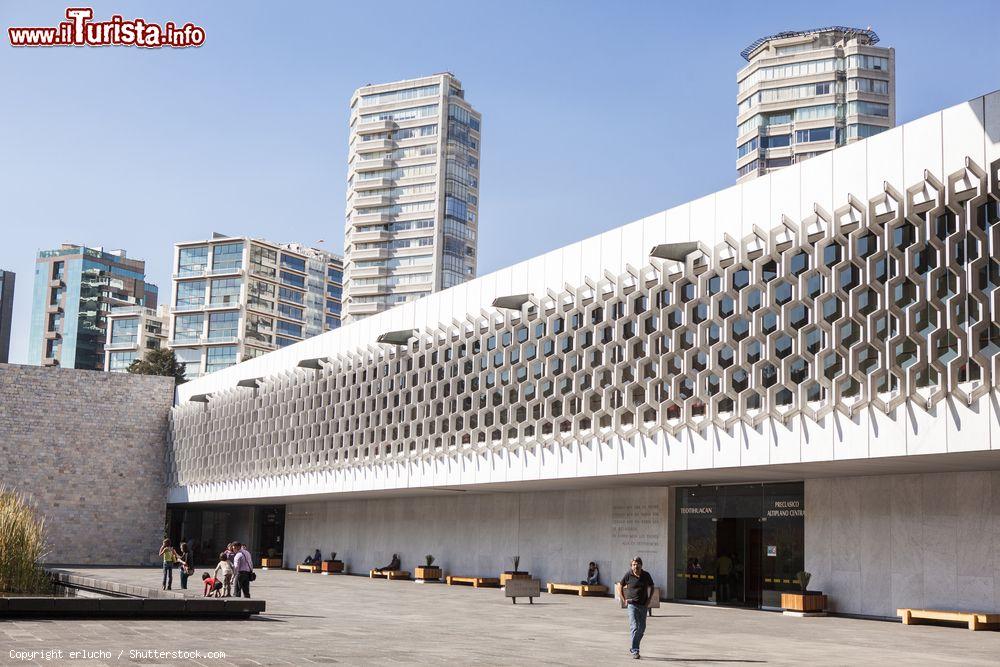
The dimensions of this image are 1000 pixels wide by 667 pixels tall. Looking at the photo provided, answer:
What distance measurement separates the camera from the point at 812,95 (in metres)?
85.8

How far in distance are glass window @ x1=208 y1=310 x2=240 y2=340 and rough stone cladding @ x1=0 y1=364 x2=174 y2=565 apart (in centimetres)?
5358

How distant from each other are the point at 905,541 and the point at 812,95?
69919 millimetres

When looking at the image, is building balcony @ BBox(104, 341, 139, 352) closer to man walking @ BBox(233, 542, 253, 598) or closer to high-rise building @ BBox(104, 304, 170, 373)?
high-rise building @ BBox(104, 304, 170, 373)

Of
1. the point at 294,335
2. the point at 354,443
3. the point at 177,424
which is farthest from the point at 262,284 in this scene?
the point at 354,443

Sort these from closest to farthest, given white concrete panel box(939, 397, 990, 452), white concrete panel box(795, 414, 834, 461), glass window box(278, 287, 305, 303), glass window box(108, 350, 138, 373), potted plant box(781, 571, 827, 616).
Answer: white concrete panel box(939, 397, 990, 452) < white concrete panel box(795, 414, 834, 461) < potted plant box(781, 571, 827, 616) < glass window box(278, 287, 305, 303) < glass window box(108, 350, 138, 373)

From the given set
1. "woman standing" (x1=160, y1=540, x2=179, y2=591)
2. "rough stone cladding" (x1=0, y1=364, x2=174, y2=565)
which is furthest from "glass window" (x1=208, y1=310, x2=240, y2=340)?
"woman standing" (x1=160, y1=540, x2=179, y2=591)

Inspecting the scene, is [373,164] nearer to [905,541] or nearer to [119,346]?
[119,346]

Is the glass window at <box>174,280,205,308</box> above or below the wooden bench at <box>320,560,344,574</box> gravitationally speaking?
above

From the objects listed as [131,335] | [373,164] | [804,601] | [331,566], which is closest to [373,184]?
[373,164]

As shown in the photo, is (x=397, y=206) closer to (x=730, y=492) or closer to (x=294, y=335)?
(x=294, y=335)

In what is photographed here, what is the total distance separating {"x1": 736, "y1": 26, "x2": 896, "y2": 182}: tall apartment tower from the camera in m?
84.5

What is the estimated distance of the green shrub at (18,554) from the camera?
18.8 metres

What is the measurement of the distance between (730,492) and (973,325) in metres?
9.53

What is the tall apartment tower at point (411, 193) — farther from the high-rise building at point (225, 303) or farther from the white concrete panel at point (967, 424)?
the white concrete panel at point (967, 424)
